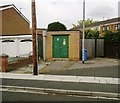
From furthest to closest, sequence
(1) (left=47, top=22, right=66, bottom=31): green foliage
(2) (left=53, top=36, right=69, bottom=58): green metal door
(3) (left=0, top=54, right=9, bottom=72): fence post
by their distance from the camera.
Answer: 1. (1) (left=47, top=22, right=66, bottom=31): green foliage
2. (2) (left=53, top=36, right=69, bottom=58): green metal door
3. (3) (left=0, top=54, right=9, bottom=72): fence post

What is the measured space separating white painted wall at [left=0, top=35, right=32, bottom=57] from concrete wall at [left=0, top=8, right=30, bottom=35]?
6134mm

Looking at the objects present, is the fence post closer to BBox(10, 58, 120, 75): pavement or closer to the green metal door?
BBox(10, 58, 120, 75): pavement

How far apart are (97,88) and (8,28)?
22.5m

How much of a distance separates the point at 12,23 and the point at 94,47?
40.6ft

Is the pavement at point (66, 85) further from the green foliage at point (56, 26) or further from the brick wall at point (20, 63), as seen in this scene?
the green foliage at point (56, 26)

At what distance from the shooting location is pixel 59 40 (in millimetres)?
21375

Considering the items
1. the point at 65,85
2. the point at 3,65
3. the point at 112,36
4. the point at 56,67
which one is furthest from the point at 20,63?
the point at 112,36

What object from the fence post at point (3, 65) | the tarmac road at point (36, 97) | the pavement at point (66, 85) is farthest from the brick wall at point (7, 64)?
the tarmac road at point (36, 97)

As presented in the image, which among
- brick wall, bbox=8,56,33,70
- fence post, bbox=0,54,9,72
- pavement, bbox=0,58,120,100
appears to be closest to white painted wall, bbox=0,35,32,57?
brick wall, bbox=8,56,33,70

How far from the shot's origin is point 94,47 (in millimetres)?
25094

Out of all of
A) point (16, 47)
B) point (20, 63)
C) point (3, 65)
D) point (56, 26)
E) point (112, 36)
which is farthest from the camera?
point (56, 26)

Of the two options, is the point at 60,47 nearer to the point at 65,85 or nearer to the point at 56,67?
the point at 56,67

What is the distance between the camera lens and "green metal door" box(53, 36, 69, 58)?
21.3 m

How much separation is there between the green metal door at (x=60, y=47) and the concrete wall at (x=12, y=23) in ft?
32.6
